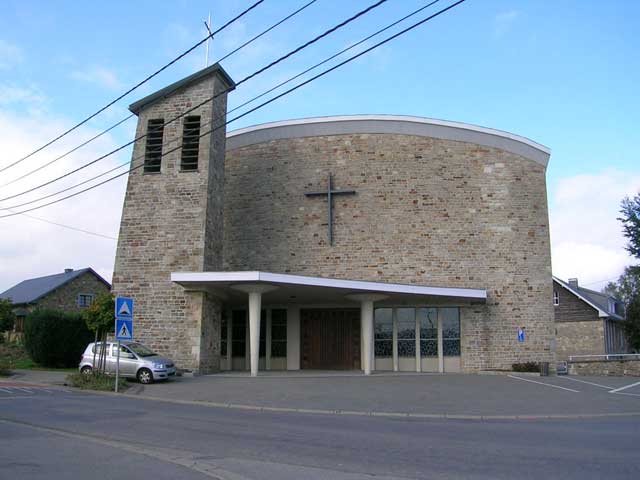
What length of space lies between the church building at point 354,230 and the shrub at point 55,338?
555 cm

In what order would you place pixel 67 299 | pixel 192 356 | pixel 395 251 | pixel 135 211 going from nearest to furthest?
pixel 192 356 < pixel 135 211 < pixel 395 251 < pixel 67 299

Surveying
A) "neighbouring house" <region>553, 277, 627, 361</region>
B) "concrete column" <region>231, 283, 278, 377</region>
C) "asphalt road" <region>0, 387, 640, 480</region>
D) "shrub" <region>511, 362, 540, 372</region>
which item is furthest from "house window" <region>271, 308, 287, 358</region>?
"neighbouring house" <region>553, 277, 627, 361</region>

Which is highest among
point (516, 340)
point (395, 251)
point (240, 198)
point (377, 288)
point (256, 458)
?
point (240, 198)

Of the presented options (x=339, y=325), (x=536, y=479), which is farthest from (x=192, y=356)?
(x=536, y=479)

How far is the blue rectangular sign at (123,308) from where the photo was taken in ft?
54.8

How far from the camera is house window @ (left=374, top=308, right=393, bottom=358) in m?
25.4

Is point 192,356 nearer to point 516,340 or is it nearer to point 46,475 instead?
point 516,340

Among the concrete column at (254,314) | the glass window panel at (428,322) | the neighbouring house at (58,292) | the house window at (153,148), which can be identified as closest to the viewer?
the concrete column at (254,314)

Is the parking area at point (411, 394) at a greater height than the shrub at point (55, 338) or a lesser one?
lesser

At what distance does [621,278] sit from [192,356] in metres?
49.5

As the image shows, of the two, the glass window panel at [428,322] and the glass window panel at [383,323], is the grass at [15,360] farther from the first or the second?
the glass window panel at [428,322]

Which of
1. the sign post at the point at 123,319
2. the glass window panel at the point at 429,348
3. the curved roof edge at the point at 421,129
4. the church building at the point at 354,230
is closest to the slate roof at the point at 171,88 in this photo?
the church building at the point at 354,230

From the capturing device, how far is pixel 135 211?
931 inches

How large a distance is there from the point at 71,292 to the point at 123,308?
2842cm
